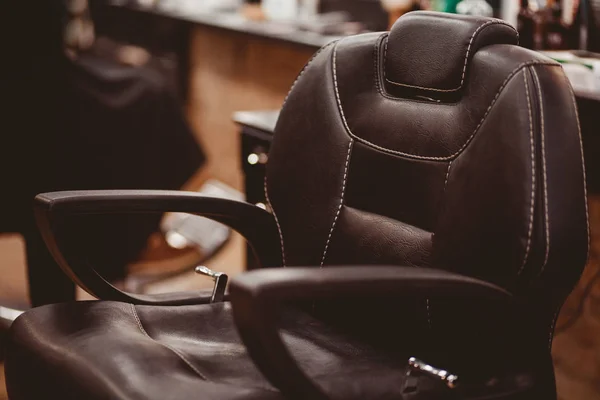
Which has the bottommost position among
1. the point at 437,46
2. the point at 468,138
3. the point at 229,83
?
the point at 229,83

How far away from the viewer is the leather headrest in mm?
1402

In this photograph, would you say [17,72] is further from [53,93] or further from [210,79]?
[210,79]

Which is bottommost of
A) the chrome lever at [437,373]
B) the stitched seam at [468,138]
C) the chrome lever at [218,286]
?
the chrome lever at [218,286]

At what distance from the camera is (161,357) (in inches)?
50.6

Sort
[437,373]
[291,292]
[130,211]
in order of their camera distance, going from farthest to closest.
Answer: [130,211] → [437,373] → [291,292]

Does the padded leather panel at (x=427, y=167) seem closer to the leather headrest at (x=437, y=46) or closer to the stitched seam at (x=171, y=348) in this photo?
the leather headrest at (x=437, y=46)

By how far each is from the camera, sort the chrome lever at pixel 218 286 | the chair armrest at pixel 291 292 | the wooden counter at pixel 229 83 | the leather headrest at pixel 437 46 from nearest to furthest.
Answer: the chair armrest at pixel 291 292 → the leather headrest at pixel 437 46 → the chrome lever at pixel 218 286 → the wooden counter at pixel 229 83

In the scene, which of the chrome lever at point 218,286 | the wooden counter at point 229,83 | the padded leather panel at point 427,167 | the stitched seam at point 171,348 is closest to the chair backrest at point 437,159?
the padded leather panel at point 427,167

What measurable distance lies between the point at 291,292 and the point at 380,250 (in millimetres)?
460

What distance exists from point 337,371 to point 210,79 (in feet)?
11.0

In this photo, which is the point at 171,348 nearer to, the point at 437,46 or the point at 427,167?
the point at 427,167

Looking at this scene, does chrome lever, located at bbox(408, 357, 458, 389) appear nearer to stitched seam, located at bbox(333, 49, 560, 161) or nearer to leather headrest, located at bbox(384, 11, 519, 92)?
stitched seam, located at bbox(333, 49, 560, 161)

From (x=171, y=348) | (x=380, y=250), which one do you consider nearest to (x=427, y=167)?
(x=380, y=250)

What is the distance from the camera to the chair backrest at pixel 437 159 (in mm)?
1260
